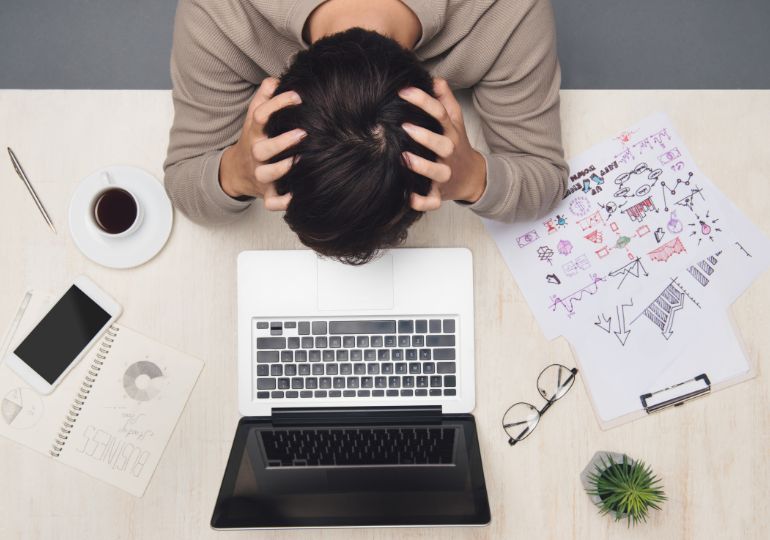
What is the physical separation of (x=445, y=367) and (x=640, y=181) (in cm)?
37

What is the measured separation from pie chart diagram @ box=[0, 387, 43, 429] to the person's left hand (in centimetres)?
60

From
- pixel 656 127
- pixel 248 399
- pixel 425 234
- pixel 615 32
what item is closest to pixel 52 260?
pixel 248 399

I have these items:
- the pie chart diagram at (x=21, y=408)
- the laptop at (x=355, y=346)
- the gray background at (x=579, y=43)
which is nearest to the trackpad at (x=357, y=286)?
the laptop at (x=355, y=346)

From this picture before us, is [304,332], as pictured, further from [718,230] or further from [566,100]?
[718,230]

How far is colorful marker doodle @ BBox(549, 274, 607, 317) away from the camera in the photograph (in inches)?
32.0

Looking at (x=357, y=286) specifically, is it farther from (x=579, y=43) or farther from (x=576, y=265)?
(x=579, y=43)

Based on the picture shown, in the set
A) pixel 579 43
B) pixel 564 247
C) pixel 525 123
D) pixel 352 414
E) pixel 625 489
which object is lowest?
pixel 625 489

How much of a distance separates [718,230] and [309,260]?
0.57 m

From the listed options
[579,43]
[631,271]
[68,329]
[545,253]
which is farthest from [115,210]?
[579,43]

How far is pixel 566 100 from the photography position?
0.82 metres

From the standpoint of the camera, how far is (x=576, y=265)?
0.81m

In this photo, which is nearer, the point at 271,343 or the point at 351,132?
the point at 351,132

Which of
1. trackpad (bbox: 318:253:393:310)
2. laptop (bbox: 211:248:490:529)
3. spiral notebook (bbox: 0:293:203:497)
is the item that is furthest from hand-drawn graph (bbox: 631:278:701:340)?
spiral notebook (bbox: 0:293:203:497)

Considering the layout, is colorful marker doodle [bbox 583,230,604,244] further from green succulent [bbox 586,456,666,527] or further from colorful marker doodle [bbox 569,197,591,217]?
green succulent [bbox 586,456,666,527]
